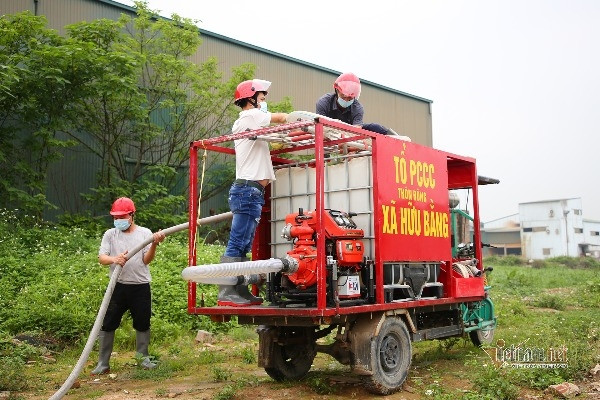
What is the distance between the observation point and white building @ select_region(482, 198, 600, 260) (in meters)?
38.9

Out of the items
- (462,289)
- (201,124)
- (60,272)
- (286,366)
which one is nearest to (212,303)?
(60,272)

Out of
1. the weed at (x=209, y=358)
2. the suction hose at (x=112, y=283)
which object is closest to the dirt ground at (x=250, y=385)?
the weed at (x=209, y=358)

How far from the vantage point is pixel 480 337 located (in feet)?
30.1

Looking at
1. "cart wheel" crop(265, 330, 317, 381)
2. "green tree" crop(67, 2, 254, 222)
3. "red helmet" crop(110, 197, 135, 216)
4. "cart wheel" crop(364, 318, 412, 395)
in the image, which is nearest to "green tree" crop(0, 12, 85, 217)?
"green tree" crop(67, 2, 254, 222)

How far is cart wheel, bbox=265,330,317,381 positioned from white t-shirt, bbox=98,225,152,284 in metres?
2.02

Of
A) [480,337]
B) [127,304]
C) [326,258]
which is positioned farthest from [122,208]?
[480,337]

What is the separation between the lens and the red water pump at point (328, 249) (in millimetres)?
6141

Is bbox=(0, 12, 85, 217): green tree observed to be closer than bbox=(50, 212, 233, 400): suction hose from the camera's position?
No

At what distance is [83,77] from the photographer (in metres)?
14.1

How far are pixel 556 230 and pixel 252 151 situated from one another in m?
37.0

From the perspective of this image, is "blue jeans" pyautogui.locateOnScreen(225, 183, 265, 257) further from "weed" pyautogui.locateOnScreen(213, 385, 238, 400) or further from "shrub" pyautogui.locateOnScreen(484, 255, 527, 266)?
"shrub" pyautogui.locateOnScreen(484, 255, 527, 266)

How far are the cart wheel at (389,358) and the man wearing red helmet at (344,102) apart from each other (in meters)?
2.49

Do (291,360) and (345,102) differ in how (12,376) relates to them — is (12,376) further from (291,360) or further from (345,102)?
(345,102)

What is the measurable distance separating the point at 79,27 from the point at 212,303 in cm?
832
